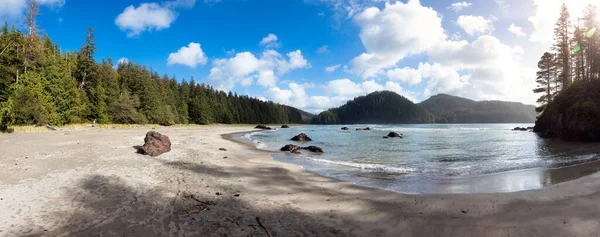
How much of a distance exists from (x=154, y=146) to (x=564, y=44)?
64520 millimetres

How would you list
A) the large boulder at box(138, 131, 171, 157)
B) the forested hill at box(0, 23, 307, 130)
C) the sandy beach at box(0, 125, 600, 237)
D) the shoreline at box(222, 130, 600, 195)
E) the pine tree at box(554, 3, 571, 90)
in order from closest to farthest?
the sandy beach at box(0, 125, 600, 237), the shoreline at box(222, 130, 600, 195), the large boulder at box(138, 131, 171, 157), the forested hill at box(0, 23, 307, 130), the pine tree at box(554, 3, 571, 90)

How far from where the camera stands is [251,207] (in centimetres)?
764

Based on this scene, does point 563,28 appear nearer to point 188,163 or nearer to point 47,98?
point 188,163

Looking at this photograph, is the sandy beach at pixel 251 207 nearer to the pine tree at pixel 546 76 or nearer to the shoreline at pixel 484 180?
the shoreline at pixel 484 180

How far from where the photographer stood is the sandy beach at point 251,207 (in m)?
5.85

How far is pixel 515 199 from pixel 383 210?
13.4 ft

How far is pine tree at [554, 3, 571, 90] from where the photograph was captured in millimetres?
45344

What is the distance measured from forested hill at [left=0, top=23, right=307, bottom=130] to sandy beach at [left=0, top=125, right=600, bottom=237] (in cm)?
2689

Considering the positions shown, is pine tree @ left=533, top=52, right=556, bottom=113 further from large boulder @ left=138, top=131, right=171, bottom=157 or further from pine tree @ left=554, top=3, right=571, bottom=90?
large boulder @ left=138, top=131, right=171, bottom=157

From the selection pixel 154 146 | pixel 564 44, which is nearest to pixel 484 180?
pixel 154 146

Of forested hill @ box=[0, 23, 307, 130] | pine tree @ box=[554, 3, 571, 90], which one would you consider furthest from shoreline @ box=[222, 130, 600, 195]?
pine tree @ box=[554, 3, 571, 90]

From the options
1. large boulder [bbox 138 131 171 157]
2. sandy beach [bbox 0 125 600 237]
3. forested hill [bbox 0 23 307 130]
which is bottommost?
sandy beach [bbox 0 125 600 237]

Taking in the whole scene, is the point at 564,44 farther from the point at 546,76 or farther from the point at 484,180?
the point at 484,180

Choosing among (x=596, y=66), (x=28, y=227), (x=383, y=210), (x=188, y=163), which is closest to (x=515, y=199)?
(x=383, y=210)
